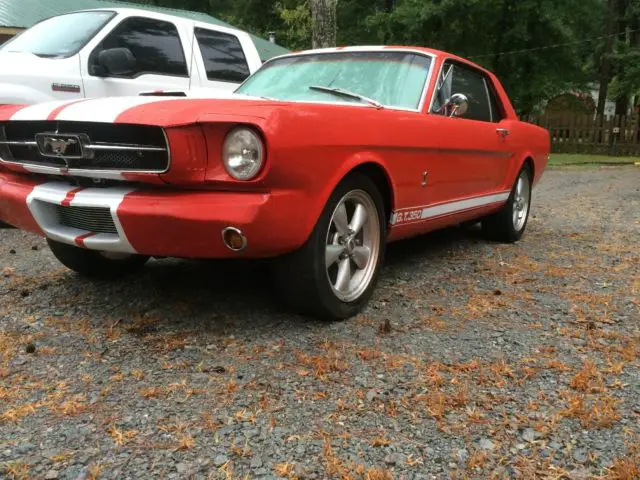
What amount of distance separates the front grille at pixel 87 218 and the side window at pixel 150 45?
2.91 m

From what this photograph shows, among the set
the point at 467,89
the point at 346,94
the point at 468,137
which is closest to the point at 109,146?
the point at 346,94

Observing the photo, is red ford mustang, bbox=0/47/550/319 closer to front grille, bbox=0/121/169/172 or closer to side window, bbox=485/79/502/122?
front grille, bbox=0/121/169/172

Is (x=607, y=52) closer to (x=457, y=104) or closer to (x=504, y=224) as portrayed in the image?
(x=504, y=224)

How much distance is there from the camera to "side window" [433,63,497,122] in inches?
161

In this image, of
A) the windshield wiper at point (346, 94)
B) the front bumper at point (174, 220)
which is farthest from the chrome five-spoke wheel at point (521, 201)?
the front bumper at point (174, 220)

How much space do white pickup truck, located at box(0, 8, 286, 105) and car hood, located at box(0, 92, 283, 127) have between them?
177 cm

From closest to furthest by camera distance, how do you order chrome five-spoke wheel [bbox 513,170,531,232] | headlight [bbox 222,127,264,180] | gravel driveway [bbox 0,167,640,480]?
gravel driveway [bbox 0,167,640,480], headlight [bbox 222,127,264,180], chrome five-spoke wheel [bbox 513,170,531,232]

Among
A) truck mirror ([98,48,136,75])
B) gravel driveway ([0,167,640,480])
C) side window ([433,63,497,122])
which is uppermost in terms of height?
truck mirror ([98,48,136,75])

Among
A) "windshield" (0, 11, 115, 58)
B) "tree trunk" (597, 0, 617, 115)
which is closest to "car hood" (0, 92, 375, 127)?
"windshield" (0, 11, 115, 58)

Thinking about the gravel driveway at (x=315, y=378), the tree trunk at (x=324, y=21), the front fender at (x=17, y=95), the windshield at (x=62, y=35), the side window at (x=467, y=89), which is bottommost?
the gravel driveway at (x=315, y=378)

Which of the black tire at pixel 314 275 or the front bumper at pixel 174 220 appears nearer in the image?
the front bumper at pixel 174 220

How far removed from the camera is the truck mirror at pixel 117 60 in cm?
514

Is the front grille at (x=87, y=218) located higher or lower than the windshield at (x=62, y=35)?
lower

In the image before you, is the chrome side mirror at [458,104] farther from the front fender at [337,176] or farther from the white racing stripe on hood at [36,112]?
the white racing stripe on hood at [36,112]
